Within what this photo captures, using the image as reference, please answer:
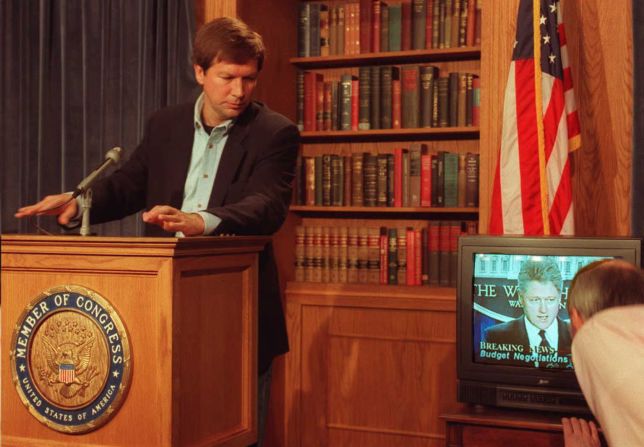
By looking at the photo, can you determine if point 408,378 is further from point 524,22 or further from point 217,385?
point 217,385

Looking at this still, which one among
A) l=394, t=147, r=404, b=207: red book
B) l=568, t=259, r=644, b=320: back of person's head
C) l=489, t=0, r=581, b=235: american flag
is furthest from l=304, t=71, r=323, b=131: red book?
l=568, t=259, r=644, b=320: back of person's head

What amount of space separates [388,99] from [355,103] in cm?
16

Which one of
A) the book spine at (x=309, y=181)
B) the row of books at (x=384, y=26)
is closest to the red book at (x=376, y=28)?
the row of books at (x=384, y=26)

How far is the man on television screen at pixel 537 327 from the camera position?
2539 mm

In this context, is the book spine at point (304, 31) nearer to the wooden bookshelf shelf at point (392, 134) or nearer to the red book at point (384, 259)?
the wooden bookshelf shelf at point (392, 134)

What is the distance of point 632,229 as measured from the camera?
3383 millimetres

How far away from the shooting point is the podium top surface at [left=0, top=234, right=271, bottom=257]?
177 cm

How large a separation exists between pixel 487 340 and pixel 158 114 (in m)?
1.18

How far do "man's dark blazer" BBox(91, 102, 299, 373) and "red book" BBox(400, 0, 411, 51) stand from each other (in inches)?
65.3

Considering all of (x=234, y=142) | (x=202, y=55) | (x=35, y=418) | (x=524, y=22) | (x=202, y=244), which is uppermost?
(x=524, y=22)

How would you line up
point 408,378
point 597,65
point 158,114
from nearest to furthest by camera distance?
point 158,114 < point 597,65 < point 408,378

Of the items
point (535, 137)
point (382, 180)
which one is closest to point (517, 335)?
point (535, 137)

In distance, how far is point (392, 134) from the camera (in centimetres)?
405

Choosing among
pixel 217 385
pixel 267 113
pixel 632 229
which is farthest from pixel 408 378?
pixel 217 385
